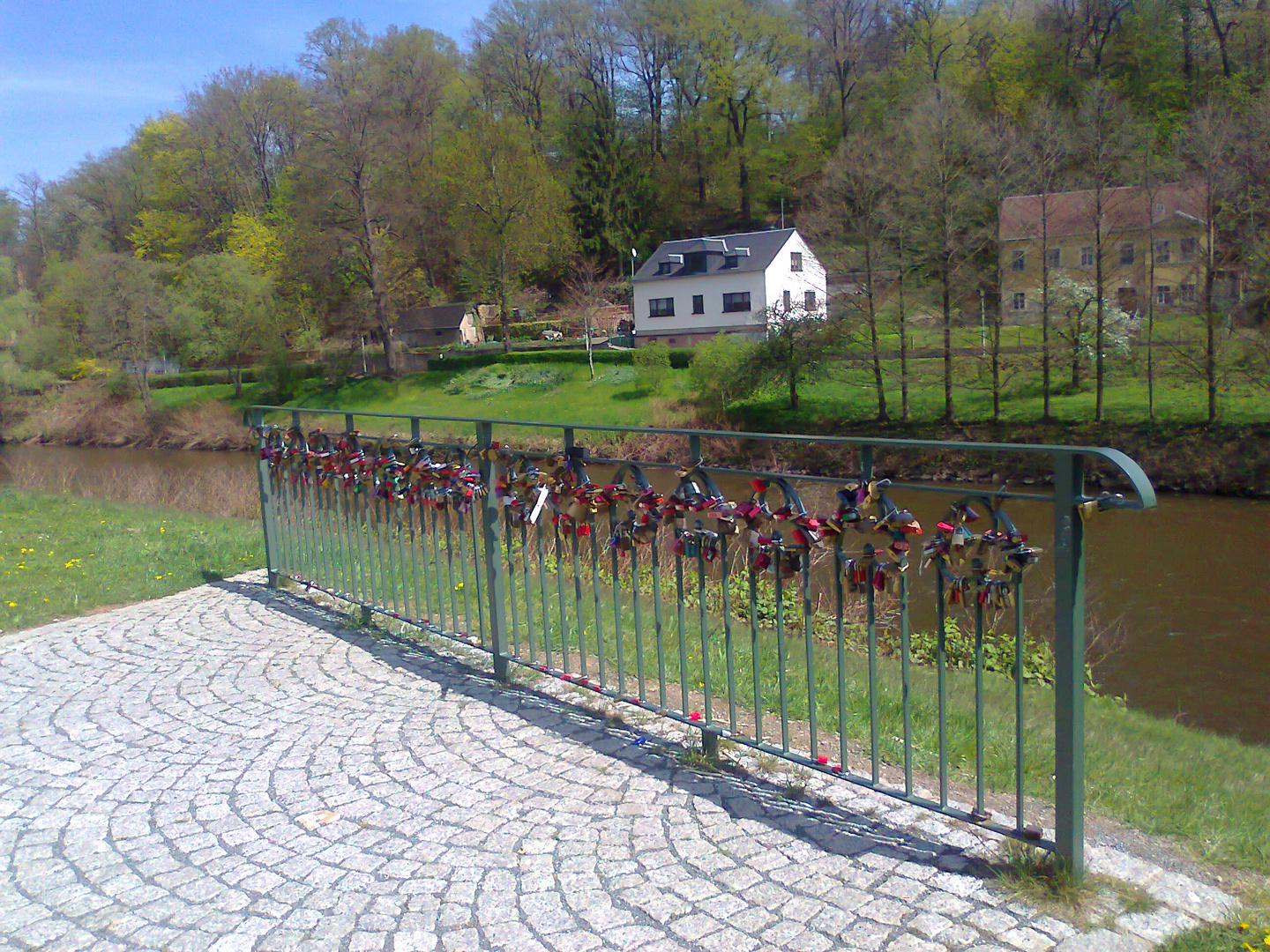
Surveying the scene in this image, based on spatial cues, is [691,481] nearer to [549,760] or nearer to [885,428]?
[549,760]

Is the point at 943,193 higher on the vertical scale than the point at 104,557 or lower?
higher

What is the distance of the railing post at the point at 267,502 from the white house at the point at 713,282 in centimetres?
4262

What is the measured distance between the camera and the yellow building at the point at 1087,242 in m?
28.6

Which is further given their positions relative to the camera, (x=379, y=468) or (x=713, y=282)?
(x=713, y=282)

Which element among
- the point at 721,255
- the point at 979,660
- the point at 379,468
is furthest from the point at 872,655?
the point at 721,255

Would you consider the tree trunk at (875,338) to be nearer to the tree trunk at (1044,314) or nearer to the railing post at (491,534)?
the tree trunk at (1044,314)

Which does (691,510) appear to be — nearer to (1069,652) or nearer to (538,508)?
(538,508)

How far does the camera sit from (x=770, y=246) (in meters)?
50.7

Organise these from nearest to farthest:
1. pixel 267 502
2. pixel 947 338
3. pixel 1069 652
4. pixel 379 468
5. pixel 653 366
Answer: pixel 1069 652
pixel 379 468
pixel 267 502
pixel 947 338
pixel 653 366

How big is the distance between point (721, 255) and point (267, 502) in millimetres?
46042

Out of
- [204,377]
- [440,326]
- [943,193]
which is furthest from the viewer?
[440,326]

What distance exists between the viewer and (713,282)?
50.7 metres

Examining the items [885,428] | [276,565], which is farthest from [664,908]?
[885,428]

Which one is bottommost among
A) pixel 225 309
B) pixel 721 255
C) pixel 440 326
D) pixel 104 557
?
pixel 104 557
